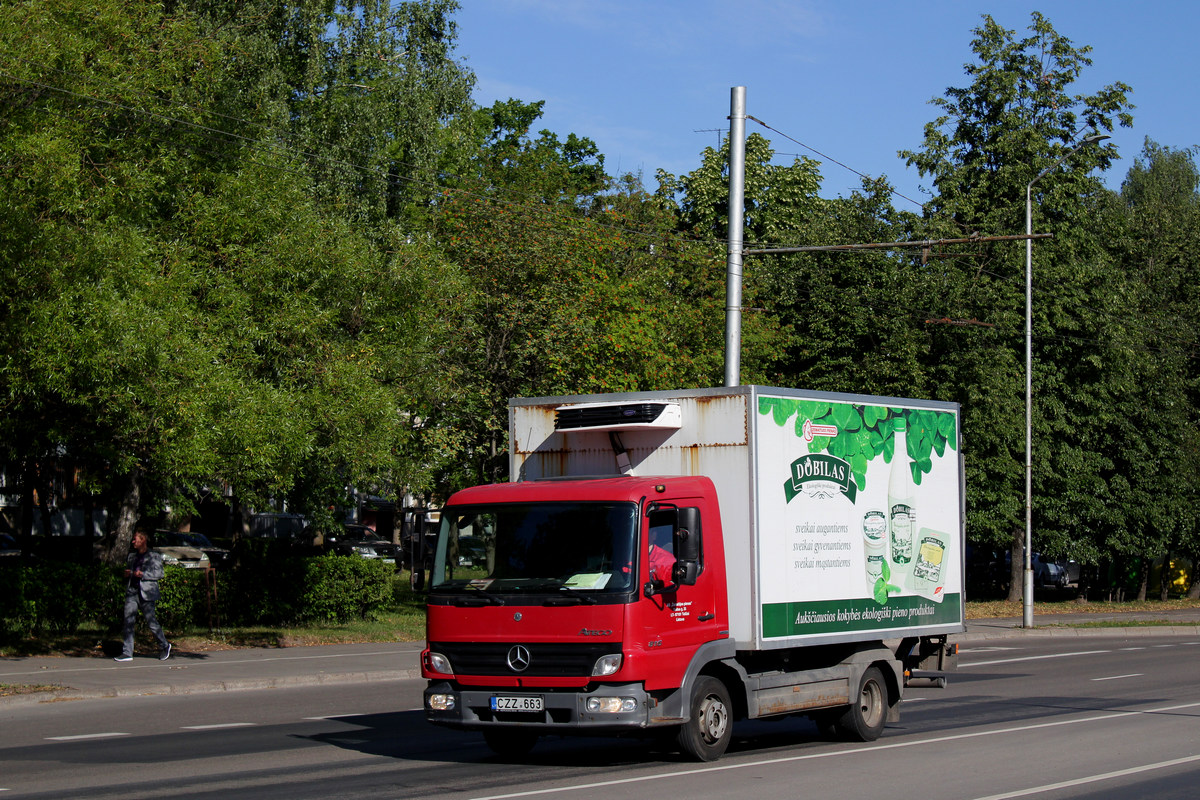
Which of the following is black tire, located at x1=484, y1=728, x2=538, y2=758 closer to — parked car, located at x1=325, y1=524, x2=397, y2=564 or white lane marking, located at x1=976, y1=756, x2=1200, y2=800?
white lane marking, located at x1=976, y1=756, x2=1200, y2=800

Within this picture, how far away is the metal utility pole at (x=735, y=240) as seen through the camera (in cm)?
1808

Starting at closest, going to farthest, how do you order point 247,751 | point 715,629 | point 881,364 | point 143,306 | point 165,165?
point 715,629, point 247,751, point 143,306, point 165,165, point 881,364

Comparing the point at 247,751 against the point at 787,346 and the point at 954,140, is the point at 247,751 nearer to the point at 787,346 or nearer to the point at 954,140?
the point at 787,346

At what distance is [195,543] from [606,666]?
36.8m

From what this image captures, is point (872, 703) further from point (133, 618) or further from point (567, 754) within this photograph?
point (133, 618)

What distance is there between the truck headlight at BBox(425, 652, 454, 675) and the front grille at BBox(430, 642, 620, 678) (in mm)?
51

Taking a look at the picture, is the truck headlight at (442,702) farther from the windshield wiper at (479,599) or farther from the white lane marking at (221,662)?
the white lane marking at (221,662)

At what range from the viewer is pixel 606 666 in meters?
9.98

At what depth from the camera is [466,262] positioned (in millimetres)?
29297

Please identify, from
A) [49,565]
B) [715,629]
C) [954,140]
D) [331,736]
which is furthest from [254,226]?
[954,140]

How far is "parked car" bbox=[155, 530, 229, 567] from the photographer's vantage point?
138 feet

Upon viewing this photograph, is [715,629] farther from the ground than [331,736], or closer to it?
farther from the ground

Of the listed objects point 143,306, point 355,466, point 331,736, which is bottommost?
point 331,736

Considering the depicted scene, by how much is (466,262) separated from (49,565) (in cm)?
1190
